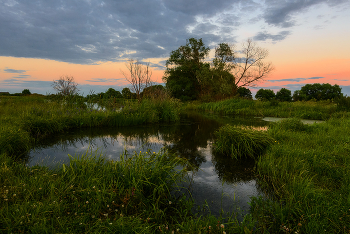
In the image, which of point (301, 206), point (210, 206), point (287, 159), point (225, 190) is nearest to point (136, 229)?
point (210, 206)

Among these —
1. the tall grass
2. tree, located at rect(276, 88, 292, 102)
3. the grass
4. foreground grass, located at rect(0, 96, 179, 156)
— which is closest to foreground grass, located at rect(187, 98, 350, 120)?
foreground grass, located at rect(0, 96, 179, 156)

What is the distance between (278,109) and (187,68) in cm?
2013

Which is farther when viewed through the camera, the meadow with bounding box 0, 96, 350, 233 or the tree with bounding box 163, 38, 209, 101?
the tree with bounding box 163, 38, 209, 101

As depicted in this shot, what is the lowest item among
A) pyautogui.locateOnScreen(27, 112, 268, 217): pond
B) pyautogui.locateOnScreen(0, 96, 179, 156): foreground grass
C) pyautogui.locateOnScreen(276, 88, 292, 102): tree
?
pyautogui.locateOnScreen(27, 112, 268, 217): pond

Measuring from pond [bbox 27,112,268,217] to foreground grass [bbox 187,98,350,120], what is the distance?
9081mm

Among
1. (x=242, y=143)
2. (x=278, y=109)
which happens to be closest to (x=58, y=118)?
(x=242, y=143)

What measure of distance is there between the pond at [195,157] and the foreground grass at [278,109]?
9.08m

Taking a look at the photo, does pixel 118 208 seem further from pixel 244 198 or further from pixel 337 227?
pixel 337 227

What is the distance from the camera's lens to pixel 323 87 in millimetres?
46438

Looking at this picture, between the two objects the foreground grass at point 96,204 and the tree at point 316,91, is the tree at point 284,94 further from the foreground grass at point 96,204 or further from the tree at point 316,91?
the foreground grass at point 96,204

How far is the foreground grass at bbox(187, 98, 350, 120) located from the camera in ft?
40.9

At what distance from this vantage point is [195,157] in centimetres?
509

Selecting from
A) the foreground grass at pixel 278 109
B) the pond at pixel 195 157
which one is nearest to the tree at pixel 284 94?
the foreground grass at pixel 278 109

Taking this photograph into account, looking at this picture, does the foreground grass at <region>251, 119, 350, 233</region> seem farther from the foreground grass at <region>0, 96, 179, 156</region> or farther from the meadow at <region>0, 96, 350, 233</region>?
the foreground grass at <region>0, 96, 179, 156</region>
